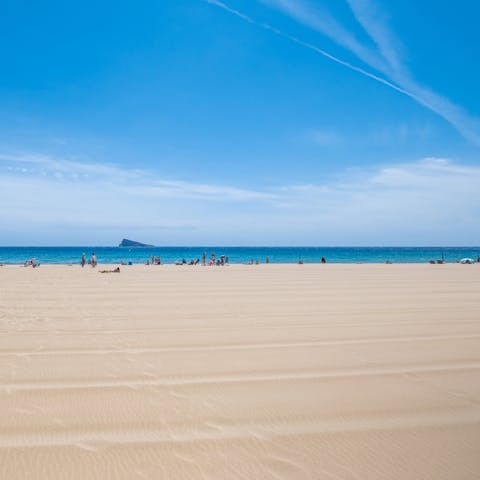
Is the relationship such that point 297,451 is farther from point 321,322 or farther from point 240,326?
point 321,322

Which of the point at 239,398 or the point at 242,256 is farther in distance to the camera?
the point at 242,256

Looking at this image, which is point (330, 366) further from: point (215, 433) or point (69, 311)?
point (69, 311)

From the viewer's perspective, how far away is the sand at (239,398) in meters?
3.39

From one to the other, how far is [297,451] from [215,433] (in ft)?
2.64

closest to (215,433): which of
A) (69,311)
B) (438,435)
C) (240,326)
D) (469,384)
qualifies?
(438,435)

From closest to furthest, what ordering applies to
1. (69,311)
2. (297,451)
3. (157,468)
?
(157,468)
(297,451)
(69,311)

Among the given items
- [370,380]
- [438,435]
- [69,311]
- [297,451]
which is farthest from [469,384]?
[69,311]

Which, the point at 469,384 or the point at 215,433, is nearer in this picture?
the point at 215,433

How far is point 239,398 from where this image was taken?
15.6ft

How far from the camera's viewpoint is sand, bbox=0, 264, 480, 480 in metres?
3.39

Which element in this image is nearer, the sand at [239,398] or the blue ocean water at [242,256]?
the sand at [239,398]

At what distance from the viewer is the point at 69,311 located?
1104 centimetres

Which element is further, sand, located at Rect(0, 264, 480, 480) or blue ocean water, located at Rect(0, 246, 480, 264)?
blue ocean water, located at Rect(0, 246, 480, 264)

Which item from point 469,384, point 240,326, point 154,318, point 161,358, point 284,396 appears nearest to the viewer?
point 284,396
